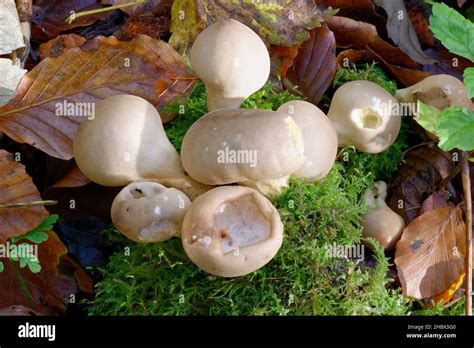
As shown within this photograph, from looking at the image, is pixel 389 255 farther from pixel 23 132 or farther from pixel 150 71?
pixel 23 132

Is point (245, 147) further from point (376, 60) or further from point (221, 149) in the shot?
point (376, 60)

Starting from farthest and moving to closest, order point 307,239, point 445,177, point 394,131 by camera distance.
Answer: point 445,177 < point 394,131 < point 307,239

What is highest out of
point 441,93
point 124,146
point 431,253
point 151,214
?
point 441,93

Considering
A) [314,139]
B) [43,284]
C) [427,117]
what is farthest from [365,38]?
[43,284]

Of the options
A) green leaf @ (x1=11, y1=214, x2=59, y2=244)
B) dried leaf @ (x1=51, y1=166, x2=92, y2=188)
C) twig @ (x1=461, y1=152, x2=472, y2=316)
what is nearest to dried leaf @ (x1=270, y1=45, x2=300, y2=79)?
twig @ (x1=461, y1=152, x2=472, y2=316)
